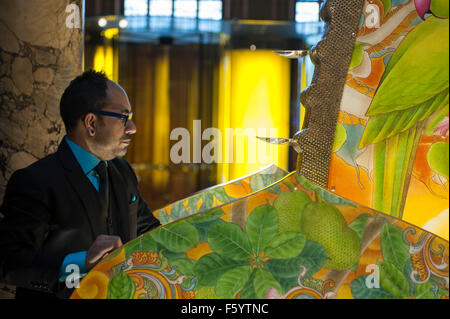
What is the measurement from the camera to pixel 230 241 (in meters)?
1.23

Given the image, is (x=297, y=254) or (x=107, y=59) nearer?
(x=297, y=254)

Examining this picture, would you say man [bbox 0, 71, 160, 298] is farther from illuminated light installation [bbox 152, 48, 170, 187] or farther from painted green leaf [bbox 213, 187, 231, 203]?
painted green leaf [bbox 213, 187, 231, 203]

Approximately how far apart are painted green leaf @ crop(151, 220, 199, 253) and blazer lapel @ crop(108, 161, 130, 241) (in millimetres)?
128

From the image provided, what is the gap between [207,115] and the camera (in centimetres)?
155

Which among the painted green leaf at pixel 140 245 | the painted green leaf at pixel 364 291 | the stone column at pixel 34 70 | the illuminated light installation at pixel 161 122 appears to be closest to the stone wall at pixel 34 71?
the stone column at pixel 34 70

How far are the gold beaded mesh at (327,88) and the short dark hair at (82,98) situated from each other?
47cm

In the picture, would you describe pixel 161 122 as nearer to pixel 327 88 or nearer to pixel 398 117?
pixel 327 88

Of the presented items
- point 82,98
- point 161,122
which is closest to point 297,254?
point 161,122

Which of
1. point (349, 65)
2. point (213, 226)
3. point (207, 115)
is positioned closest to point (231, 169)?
point (207, 115)

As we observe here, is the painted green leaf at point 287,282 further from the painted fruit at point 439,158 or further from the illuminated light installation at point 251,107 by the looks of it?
the painted fruit at point 439,158

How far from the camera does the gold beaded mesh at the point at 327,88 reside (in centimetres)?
125

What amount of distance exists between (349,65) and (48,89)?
0.72 m

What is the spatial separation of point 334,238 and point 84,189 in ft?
1.89
